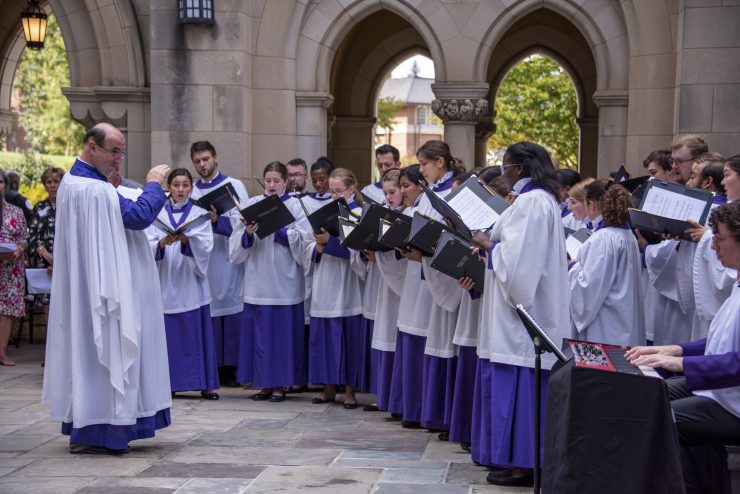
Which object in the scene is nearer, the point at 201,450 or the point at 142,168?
the point at 201,450

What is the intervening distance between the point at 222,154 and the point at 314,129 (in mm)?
1195

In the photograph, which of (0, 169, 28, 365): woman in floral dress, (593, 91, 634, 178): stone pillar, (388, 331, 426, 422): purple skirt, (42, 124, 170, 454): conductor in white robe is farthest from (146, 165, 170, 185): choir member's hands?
(593, 91, 634, 178): stone pillar

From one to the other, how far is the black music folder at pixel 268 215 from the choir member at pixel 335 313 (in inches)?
14.2

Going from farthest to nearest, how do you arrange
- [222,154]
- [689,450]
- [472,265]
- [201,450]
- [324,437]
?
1. [222,154]
2. [324,437]
3. [201,450]
4. [472,265]
5. [689,450]

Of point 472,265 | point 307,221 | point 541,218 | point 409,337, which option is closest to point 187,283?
point 307,221

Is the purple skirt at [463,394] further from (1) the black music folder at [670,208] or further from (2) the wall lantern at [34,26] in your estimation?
(2) the wall lantern at [34,26]

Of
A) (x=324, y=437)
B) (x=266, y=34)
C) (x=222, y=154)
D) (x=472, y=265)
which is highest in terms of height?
(x=266, y=34)

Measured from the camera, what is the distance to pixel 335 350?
9.36 metres

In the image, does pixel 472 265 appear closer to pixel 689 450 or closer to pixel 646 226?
pixel 646 226

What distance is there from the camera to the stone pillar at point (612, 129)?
12.3 m

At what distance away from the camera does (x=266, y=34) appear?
12.8 metres

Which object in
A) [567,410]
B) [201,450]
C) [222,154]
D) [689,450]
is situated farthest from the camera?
[222,154]

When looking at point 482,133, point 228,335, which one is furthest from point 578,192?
point 482,133

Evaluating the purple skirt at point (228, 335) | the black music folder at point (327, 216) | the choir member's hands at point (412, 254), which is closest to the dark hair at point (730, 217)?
the choir member's hands at point (412, 254)
